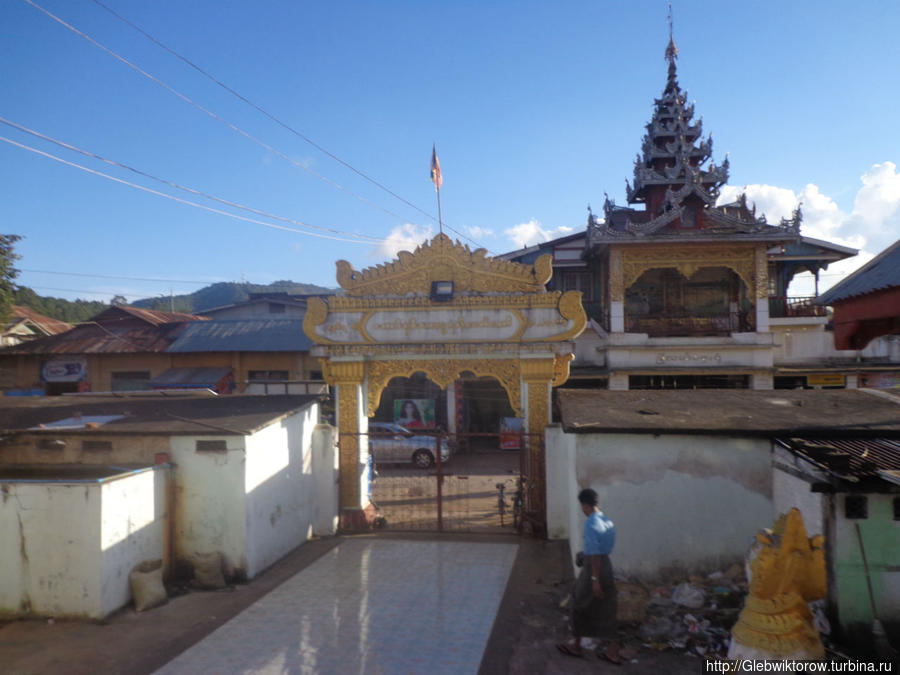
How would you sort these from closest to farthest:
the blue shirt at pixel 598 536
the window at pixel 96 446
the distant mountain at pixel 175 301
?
the blue shirt at pixel 598 536 < the window at pixel 96 446 < the distant mountain at pixel 175 301

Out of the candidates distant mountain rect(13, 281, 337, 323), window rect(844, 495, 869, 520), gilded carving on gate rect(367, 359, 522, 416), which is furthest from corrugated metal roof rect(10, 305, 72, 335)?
window rect(844, 495, 869, 520)

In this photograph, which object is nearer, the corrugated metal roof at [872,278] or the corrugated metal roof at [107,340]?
the corrugated metal roof at [872,278]

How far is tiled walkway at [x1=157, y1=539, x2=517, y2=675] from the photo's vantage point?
572 centimetres

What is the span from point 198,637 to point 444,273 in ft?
21.2

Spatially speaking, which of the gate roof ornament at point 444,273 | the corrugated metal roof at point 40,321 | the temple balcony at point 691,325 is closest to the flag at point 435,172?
the gate roof ornament at point 444,273

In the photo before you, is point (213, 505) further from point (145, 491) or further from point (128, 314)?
point (128, 314)

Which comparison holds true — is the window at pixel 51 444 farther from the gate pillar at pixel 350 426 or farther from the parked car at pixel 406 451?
the parked car at pixel 406 451

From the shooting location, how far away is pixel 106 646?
6.05m

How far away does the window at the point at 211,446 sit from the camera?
788 cm

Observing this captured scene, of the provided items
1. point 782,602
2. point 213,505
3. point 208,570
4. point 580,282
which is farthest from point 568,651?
point 580,282

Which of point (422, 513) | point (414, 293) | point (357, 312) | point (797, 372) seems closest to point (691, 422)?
point (414, 293)

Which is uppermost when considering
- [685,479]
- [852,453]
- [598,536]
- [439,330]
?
[439,330]

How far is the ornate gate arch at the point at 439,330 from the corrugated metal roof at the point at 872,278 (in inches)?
178

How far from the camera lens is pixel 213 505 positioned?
7.89 metres
